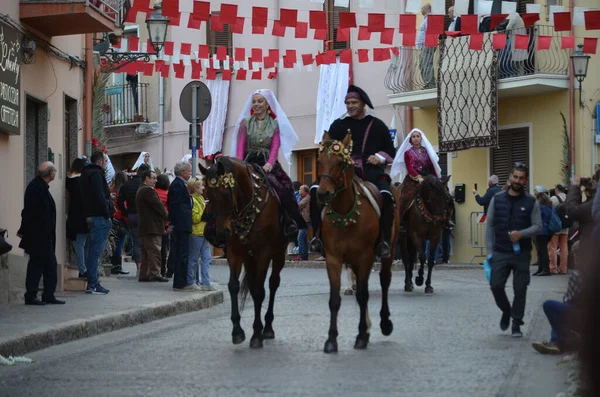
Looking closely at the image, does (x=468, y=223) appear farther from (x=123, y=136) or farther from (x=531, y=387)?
(x=531, y=387)

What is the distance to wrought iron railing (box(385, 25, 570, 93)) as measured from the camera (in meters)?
29.5

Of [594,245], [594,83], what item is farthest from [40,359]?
[594,83]

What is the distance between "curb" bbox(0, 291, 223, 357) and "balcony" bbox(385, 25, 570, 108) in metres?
14.7

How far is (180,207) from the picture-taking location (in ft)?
58.1

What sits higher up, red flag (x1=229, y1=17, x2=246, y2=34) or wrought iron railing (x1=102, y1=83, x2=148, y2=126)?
wrought iron railing (x1=102, y1=83, x2=148, y2=126)

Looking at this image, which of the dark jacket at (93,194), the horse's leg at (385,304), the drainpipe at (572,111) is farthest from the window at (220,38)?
the horse's leg at (385,304)

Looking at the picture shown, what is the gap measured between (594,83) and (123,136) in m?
19.1

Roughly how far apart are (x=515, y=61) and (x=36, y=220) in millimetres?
18158

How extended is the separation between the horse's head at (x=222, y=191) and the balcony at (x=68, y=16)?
6663 millimetres

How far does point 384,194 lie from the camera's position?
11.1m

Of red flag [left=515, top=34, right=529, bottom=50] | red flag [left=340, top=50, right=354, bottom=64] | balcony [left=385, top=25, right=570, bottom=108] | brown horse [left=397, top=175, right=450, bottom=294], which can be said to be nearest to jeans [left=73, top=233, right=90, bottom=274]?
brown horse [left=397, top=175, right=450, bottom=294]

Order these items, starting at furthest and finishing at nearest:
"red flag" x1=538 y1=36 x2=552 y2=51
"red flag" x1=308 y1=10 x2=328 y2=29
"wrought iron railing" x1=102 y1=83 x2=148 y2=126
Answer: "wrought iron railing" x1=102 y1=83 x2=148 y2=126
"red flag" x1=538 y1=36 x2=552 y2=51
"red flag" x1=308 y1=10 x2=328 y2=29

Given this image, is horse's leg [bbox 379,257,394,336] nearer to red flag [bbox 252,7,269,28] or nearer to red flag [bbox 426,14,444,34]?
red flag [bbox 252,7,269,28]

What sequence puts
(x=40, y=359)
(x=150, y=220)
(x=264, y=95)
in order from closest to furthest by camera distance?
(x=40, y=359) → (x=264, y=95) → (x=150, y=220)
